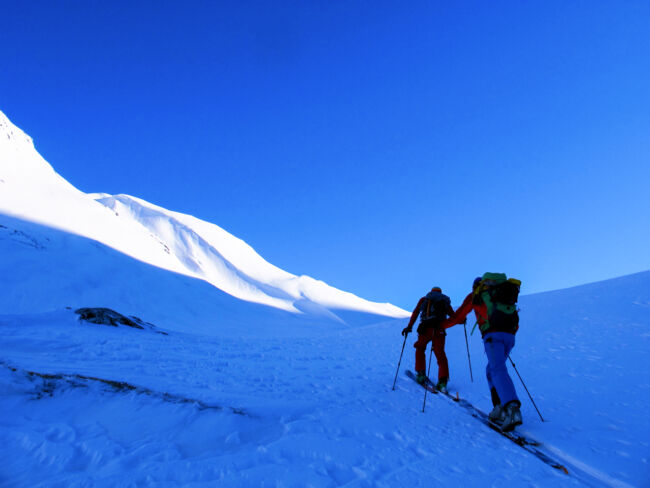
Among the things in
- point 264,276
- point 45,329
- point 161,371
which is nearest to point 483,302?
point 161,371

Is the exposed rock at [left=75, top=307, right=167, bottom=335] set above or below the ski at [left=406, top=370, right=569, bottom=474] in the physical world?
below

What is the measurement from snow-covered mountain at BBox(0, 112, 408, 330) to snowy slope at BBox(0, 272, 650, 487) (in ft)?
62.0

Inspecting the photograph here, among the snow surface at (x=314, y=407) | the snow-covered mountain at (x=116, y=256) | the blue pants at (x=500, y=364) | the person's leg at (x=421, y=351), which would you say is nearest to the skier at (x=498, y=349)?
the blue pants at (x=500, y=364)

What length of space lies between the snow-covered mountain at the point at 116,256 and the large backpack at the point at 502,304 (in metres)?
22.0

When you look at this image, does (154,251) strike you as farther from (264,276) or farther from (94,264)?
(264,276)

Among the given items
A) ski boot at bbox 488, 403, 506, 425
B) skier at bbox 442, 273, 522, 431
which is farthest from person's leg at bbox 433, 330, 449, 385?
ski boot at bbox 488, 403, 506, 425

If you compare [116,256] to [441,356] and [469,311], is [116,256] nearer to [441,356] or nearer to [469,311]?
[441,356]

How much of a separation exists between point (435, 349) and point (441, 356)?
160mm

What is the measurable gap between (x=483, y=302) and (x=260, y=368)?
15.3 ft

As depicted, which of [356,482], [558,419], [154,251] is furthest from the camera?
[154,251]

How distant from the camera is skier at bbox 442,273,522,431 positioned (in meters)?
4.16

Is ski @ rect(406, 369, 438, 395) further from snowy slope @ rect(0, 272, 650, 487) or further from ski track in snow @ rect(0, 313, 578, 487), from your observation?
ski track in snow @ rect(0, 313, 578, 487)

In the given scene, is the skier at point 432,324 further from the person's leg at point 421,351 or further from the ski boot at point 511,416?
the ski boot at point 511,416

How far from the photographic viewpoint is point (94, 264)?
26.4 m
